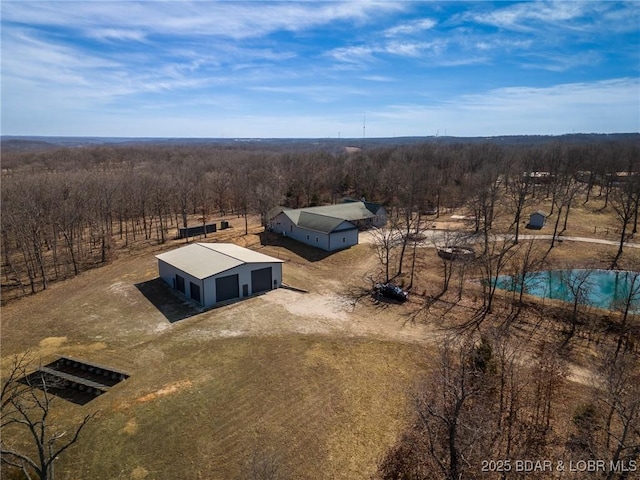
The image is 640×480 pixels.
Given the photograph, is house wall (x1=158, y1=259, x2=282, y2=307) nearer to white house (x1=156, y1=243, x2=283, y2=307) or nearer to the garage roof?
white house (x1=156, y1=243, x2=283, y2=307)

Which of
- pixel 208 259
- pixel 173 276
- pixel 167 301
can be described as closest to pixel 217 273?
pixel 208 259

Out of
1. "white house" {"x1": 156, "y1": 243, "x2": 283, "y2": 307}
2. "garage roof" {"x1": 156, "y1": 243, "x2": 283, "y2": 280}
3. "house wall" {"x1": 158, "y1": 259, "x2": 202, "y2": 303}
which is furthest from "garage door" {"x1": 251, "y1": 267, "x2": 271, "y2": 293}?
"house wall" {"x1": 158, "y1": 259, "x2": 202, "y2": 303}

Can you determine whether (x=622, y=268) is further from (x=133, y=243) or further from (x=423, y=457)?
(x=133, y=243)

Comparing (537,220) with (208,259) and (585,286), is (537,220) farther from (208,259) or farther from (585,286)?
(208,259)

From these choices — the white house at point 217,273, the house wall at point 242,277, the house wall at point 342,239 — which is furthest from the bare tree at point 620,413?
the house wall at point 342,239

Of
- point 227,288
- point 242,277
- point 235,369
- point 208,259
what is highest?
point 208,259

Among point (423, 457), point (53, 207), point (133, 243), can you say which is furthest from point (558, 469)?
point (53, 207)

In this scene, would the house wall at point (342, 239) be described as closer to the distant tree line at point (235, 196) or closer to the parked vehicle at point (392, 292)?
the distant tree line at point (235, 196)
